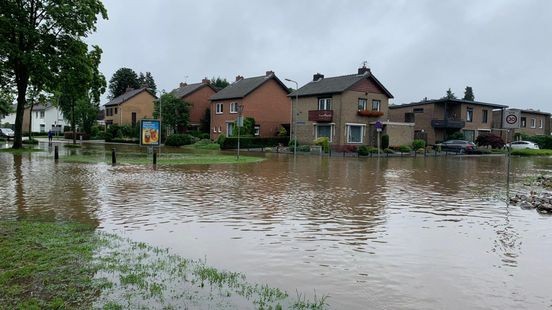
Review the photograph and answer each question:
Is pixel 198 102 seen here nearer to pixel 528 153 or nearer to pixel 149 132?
pixel 149 132

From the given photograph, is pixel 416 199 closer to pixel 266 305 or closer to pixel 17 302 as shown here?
pixel 266 305

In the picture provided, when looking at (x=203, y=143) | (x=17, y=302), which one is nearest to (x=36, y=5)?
(x=203, y=143)

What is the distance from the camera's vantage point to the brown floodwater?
6500mm

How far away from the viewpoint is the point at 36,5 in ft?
109

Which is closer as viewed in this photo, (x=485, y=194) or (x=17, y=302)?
(x=17, y=302)

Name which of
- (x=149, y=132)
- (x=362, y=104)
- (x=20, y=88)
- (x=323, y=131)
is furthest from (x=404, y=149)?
(x=20, y=88)

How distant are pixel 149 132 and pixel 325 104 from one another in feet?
77.9

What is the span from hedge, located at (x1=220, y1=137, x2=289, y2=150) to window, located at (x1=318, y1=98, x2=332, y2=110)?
6.72 meters

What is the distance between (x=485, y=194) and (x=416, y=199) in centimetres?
331

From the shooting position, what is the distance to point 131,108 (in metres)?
76.6

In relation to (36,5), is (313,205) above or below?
below

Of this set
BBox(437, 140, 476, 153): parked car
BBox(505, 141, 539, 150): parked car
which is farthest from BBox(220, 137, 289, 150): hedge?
BBox(505, 141, 539, 150): parked car

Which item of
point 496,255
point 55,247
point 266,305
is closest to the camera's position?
point 266,305

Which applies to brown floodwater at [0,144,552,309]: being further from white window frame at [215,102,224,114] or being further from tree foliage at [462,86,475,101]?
tree foliage at [462,86,475,101]
